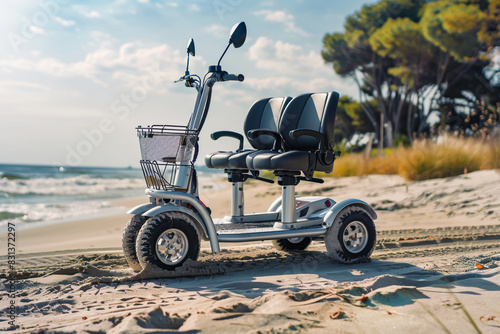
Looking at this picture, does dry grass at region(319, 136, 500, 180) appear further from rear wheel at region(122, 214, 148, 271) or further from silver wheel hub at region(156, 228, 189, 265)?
rear wheel at region(122, 214, 148, 271)

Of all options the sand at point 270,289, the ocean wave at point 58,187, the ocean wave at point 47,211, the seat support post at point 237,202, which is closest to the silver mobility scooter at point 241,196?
the seat support post at point 237,202

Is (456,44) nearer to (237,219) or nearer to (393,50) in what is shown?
(393,50)

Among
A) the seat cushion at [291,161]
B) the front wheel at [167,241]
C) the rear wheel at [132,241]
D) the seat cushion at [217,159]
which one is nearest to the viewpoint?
the front wheel at [167,241]

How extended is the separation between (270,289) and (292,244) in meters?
1.94

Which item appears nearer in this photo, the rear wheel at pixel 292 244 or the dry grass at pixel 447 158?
the rear wheel at pixel 292 244

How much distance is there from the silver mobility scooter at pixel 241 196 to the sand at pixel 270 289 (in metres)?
0.23

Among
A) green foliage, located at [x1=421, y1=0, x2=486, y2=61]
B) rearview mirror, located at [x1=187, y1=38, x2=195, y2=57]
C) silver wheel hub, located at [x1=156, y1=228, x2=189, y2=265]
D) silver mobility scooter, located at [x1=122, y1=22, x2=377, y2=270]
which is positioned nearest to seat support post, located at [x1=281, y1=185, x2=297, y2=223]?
silver mobility scooter, located at [x1=122, y1=22, x2=377, y2=270]

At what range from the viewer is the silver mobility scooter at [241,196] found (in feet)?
14.4

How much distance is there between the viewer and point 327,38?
2784cm

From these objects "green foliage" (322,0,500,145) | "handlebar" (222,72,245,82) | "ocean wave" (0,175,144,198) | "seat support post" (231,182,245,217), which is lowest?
"ocean wave" (0,175,144,198)

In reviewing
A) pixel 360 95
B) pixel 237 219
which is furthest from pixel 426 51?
pixel 237 219

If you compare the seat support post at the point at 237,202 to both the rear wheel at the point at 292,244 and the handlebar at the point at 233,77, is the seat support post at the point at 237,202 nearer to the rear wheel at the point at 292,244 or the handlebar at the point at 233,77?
the rear wheel at the point at 292,244

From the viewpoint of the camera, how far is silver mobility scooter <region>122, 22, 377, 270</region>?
4395 millimetres

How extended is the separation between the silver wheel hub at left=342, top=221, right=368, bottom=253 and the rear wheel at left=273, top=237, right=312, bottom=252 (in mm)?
793
